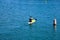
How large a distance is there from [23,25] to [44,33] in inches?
221

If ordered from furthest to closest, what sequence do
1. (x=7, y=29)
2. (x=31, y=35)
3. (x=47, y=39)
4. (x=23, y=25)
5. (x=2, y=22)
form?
(x=2, y=22) < (x=23, y=25) < (x=7, y=29) < (x=31, y=35) < (x=47, y=39)

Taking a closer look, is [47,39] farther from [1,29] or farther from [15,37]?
[1,29]

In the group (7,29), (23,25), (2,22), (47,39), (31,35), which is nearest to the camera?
(47,39)

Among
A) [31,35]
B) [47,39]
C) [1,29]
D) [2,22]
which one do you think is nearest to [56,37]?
[47,39]

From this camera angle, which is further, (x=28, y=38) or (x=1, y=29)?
(x=1, y=29)

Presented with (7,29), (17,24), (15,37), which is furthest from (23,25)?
(15,37)

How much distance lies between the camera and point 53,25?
38656 millimetres

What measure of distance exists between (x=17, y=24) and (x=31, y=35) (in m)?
6.67

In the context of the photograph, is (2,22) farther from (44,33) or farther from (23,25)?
(44,33)

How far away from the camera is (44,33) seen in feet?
111

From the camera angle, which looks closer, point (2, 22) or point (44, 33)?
point (44, 33)

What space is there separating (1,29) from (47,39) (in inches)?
326

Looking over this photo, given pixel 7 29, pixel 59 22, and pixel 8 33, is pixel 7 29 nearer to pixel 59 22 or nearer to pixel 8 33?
pixel 8 33

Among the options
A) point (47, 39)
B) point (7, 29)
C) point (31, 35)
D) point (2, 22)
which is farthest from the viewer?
point (2, 22)
